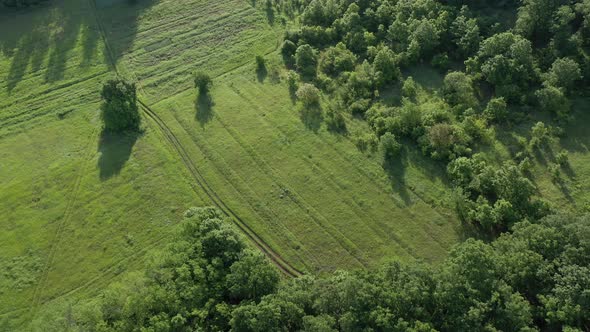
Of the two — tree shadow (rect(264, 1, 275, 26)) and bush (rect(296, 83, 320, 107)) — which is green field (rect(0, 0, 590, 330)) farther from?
bush (rect(296, 83, 320, 107))

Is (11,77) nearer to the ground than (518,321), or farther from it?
nearer to the ground

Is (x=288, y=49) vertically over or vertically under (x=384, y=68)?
under

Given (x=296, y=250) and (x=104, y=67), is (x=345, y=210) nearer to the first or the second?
(x=296, y=250)

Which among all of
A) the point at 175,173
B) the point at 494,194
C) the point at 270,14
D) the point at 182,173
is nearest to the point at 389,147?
the point at 494,194

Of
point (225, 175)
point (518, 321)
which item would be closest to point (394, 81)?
point (225, 175)

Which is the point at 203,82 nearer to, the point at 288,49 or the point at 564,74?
the point at 288,49

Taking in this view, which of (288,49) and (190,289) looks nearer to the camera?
(190,289)

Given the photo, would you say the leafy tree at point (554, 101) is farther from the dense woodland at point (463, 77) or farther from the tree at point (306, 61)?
the tree at point (306, 61)
